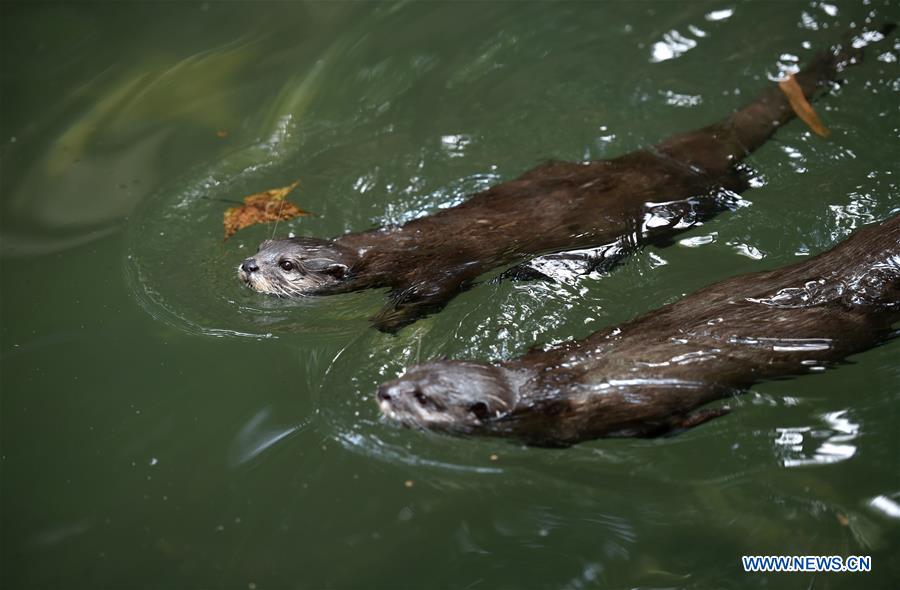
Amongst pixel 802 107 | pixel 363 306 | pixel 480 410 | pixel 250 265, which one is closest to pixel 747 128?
pixel 802 107

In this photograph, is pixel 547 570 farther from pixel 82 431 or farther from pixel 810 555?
pixel 82 431

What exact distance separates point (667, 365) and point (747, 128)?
1833mm

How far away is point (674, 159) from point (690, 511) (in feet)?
6.12

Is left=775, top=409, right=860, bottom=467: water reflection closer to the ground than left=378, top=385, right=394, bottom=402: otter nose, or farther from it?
closer to the ground

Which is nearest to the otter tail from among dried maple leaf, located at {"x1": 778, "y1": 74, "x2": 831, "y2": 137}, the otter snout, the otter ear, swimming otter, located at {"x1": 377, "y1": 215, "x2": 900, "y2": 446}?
dried maple leaf, located at {"x1": 778, "y1": 74, "x2": 831, "y2": 137}

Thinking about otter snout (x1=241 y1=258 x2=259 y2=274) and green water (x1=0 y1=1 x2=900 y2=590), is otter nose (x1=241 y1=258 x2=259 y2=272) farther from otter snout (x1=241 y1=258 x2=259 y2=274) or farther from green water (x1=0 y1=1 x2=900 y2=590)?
green water (x1=0 y1=1 x2=900 y2=590)

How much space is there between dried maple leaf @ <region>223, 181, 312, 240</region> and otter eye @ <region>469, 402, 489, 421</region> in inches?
75.6

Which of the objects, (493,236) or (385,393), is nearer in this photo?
(385,393)

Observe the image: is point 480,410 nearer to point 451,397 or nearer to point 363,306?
point 451,397

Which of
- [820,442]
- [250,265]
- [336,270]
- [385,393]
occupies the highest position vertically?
[250,265]

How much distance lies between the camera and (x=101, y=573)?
115 inches

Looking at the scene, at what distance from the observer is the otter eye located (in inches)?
116

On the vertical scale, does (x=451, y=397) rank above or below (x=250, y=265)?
below

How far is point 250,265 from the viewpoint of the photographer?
12.7ft
